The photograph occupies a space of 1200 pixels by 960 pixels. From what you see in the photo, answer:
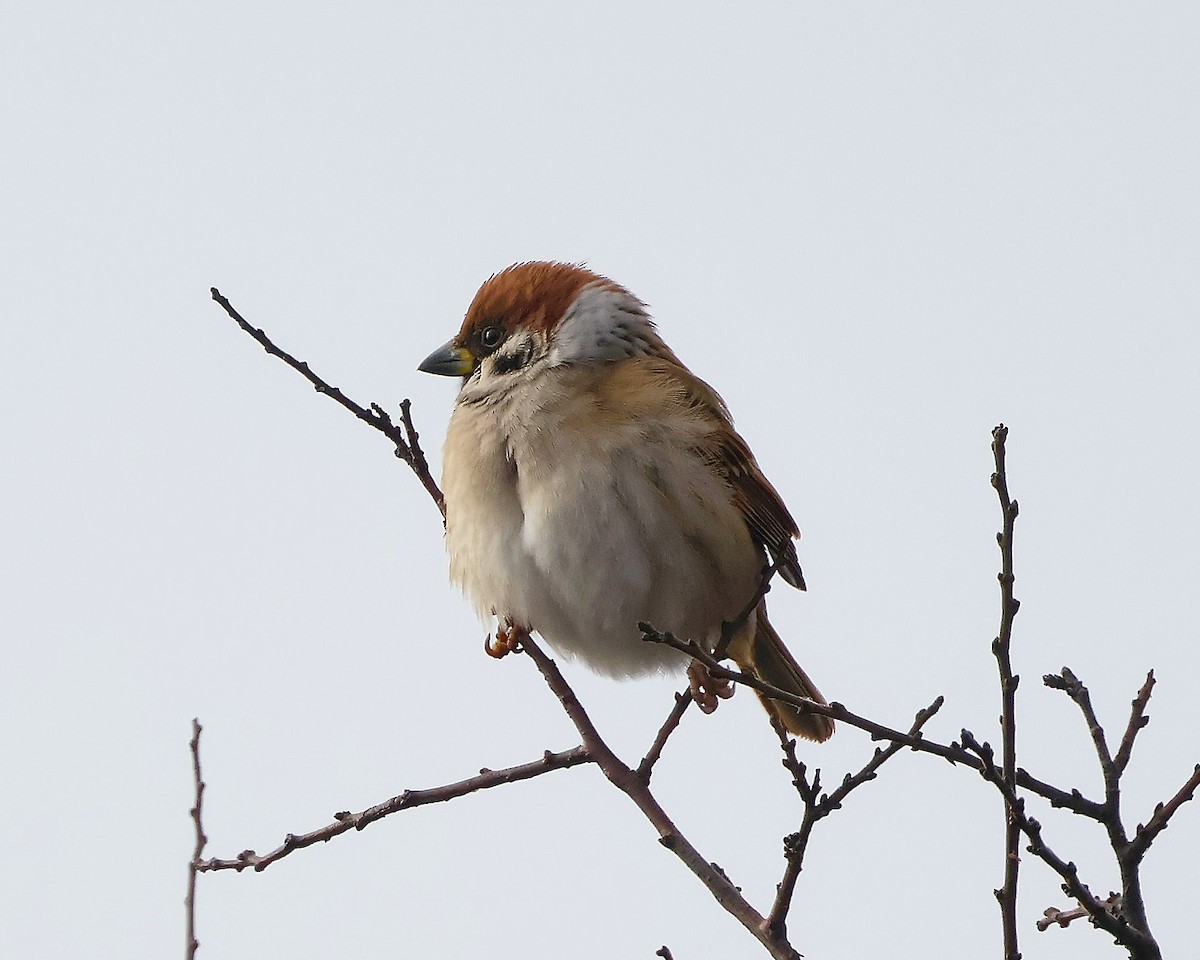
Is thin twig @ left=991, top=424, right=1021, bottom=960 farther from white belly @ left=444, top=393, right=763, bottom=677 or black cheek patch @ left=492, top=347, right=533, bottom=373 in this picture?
black cheek patch @ left=492, top=347, right=533, bottom=373

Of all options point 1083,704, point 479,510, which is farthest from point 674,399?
point 1083,704

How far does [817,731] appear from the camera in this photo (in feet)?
18.3

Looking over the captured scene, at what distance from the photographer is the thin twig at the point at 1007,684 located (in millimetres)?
2641

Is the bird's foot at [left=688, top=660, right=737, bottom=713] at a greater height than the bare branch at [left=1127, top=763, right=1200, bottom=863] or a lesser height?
greater

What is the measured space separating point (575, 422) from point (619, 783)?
1276 mm

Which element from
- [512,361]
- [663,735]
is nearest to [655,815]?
[663,735]

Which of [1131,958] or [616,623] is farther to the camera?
[616,623]

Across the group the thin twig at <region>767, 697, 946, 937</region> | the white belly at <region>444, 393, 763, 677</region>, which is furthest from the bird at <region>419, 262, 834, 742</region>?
the thin twig at <region>767, 697, 946, 937</region>

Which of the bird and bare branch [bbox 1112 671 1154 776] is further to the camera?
the bird

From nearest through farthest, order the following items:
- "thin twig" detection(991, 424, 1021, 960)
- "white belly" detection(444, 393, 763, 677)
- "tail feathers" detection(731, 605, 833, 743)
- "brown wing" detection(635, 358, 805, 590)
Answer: "thin twig" detection(991, 424, 1021, 960) → "white belly" detection(444, 393, 763, 677) → "brown wing" detection(635, 358, 805, 590) → "tail feathers" detection(731, 605, 833, 743)

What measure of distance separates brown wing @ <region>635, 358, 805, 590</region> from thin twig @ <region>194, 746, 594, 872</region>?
4.09ft

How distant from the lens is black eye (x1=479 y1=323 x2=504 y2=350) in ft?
18.3

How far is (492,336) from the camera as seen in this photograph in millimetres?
5594

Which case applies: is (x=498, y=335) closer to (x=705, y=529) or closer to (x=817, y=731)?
(x=705, y=529)
